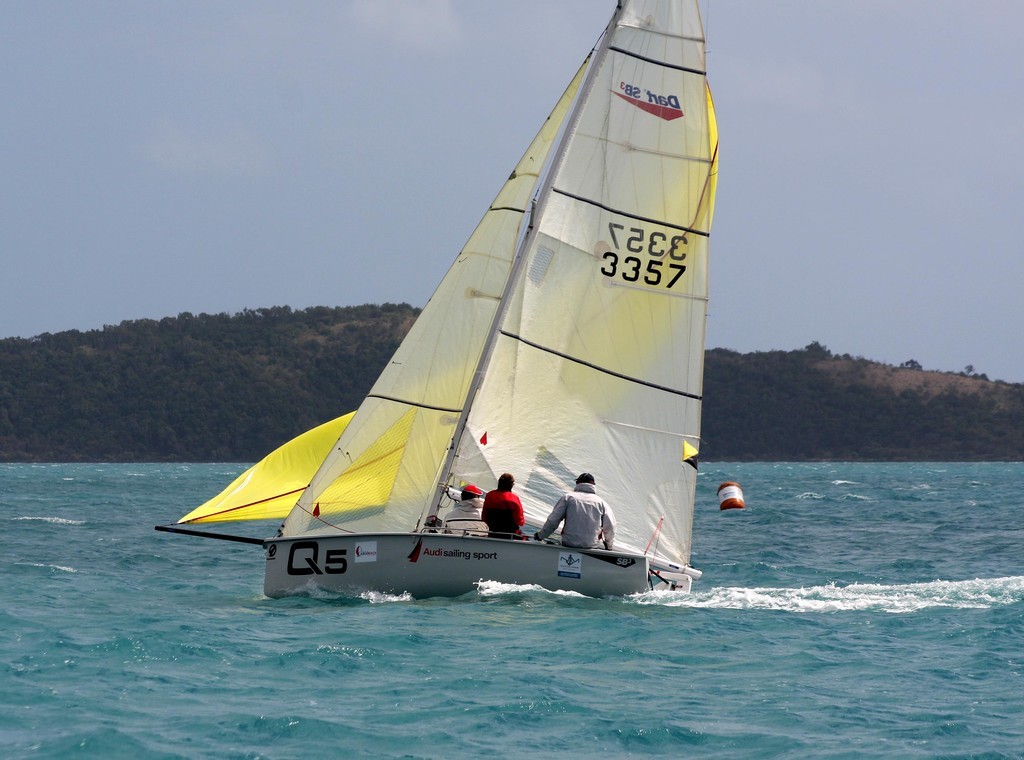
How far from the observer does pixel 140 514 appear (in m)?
31.6

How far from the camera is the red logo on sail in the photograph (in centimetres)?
1455

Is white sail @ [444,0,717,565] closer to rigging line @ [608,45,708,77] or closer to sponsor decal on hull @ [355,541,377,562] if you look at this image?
rigging line @ [608,45,708,77]

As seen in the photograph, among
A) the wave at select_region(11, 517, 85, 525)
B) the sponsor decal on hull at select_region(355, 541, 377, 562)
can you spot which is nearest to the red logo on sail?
the sponsor decal on hull at select_region(355, 541, 377, 562)

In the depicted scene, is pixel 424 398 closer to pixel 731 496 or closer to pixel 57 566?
pixel 731 496

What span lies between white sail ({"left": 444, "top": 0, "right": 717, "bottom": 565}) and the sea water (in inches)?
68.4

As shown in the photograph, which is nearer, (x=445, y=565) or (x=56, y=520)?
(x=445, y=565)

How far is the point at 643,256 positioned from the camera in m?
14.5

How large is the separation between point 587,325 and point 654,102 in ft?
7.74

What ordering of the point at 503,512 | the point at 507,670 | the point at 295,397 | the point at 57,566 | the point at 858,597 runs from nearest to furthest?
the point at 507,670 < the point at 503,512 < the point at 858,597 < the point at 57,566 < the point at 295,397

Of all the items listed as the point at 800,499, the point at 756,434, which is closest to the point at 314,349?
the point at 756,434

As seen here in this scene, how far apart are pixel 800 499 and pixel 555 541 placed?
28991 mm

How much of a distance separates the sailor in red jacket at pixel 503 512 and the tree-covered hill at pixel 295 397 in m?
92.3

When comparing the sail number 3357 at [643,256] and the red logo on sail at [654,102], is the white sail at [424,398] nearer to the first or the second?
the red logo on sail at [654,102]

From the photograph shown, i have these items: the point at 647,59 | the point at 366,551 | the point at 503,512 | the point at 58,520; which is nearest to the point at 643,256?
the point at 647,59
